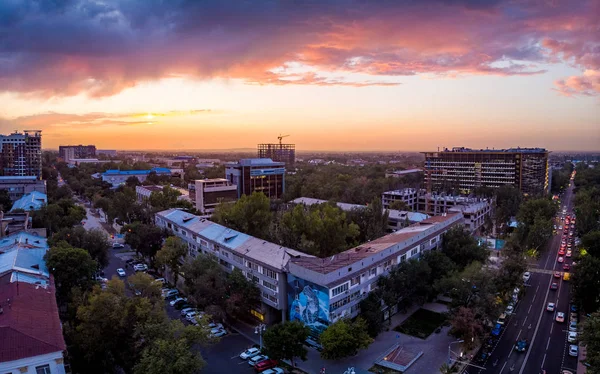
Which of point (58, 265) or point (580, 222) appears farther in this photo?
point (580, 222)

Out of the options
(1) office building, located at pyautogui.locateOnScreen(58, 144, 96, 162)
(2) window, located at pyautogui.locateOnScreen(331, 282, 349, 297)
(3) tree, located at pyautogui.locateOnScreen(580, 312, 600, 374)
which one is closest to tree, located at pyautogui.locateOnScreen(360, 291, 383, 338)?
(2) window, located at pyautogui.locateOnScreen(331, 282, 349, 297)

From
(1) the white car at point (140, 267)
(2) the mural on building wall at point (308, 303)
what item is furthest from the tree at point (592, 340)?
(1) the white car at point (140, 267)

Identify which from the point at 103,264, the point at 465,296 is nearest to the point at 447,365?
the point at 465,296

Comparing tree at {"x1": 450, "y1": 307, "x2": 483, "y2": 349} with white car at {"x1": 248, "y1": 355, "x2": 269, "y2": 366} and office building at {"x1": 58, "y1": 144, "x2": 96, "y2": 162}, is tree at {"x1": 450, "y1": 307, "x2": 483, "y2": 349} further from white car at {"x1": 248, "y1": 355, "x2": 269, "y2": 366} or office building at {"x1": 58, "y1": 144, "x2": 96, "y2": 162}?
office building at {"x1": 58, "y1": 144, "x2": 96, "y2": 162}

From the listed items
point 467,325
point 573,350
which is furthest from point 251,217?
point 573,350

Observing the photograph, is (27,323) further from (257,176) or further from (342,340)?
(257,176)

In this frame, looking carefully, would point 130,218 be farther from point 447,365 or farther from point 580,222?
point 580,222
